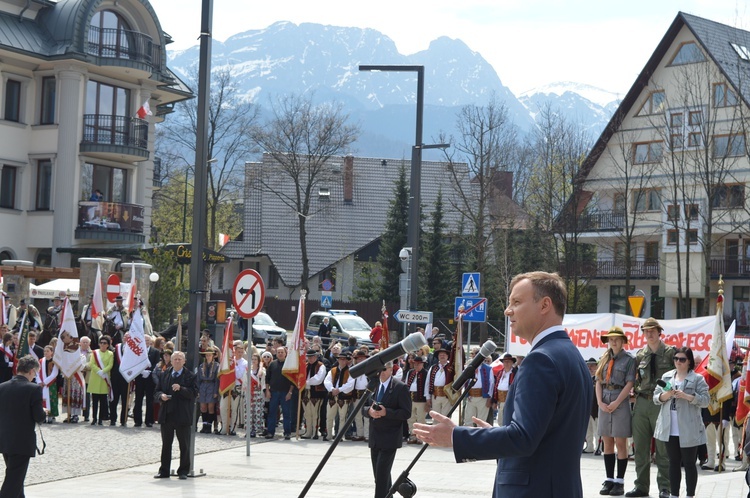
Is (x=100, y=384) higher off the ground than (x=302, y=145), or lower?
lower

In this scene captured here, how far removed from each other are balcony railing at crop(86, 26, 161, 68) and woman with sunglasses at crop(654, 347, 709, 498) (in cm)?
3579

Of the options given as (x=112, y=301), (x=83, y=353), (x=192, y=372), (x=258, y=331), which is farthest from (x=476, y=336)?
(x=192, y=372)

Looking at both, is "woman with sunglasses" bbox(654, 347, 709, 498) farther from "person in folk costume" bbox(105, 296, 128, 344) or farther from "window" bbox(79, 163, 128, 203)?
"window" bbox(79, 163, 128, 203)

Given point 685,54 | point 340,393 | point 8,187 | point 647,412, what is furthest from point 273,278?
point 647,412

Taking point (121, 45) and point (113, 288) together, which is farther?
point (121, 45)

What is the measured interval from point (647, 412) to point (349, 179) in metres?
65.2

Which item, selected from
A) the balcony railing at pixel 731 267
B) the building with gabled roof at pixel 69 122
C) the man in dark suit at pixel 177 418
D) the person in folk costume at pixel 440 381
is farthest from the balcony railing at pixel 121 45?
the balcony railing at pixel 731 267

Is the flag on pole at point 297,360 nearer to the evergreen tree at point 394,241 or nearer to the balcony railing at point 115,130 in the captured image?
the balcony railing at point 115,130

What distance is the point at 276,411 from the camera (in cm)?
2159

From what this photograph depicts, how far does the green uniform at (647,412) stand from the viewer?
42.8 feet

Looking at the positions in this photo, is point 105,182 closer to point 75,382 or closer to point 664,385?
point 75,382

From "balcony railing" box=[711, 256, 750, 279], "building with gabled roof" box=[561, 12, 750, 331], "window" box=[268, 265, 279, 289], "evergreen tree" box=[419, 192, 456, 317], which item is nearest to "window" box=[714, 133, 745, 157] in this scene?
"building with gabled roof" box=[561, 12, 750, 331]

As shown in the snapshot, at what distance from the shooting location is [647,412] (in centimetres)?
1315

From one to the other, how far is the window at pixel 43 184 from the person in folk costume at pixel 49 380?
2228cm
